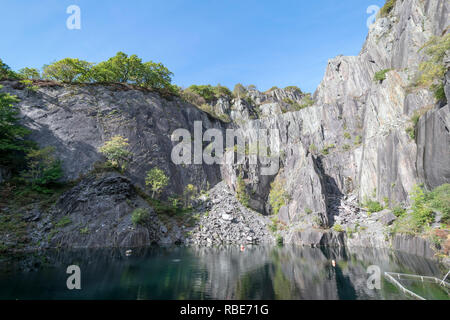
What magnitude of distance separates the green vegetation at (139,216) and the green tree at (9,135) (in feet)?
78.6

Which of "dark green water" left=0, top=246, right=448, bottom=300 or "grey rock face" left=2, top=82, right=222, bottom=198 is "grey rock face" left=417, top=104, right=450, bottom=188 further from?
"grey rock face" left=2, top=82, right=222, bottom=198

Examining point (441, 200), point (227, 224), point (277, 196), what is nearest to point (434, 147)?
point (441, 200)

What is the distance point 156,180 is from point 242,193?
20425 mm

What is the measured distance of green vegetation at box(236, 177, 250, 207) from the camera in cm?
5355

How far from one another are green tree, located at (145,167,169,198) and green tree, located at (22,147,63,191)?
618 inches

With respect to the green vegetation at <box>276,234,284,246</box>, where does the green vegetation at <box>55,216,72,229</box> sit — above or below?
above

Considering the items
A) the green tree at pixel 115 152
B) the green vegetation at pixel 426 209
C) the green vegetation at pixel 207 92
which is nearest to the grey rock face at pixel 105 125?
Answer: the green tree at pixel 115 152

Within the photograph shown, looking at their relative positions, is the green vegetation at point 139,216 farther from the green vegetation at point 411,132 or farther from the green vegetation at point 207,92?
the green vegetation at point 207,92

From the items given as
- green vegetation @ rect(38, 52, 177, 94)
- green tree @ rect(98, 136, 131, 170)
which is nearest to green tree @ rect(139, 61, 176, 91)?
green vegetation @ rect(38, 52, 177, 94)

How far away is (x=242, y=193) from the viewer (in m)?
54.6

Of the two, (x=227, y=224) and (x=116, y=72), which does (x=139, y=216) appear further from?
(x=116, y=72)

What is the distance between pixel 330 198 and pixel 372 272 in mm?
31827

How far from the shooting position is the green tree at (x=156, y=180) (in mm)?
47991

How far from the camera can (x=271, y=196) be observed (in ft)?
183
